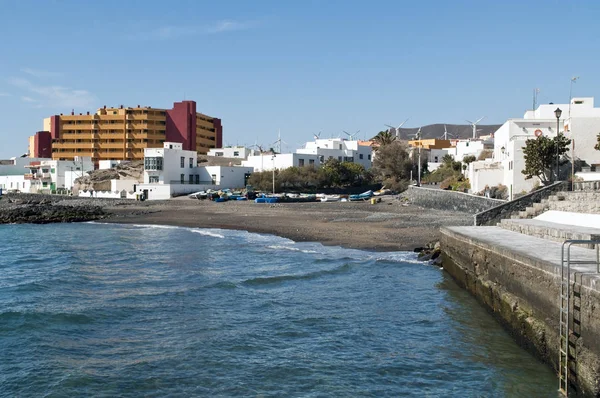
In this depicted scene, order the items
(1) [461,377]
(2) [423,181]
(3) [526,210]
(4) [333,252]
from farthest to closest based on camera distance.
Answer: (2) [423,181] → (4) [333,252] → (3) [526,210] → (1) [461,377]

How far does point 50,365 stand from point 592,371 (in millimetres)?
11585

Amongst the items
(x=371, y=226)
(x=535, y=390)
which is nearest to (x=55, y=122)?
(x=371, y=226)

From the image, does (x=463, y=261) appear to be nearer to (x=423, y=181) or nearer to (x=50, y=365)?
(x=50, y=365)

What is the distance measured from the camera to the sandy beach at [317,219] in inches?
1393

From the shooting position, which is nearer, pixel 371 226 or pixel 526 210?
pixel 526 210

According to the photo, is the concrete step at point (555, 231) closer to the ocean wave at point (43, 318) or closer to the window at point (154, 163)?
the ocean wave at point (43, 318)

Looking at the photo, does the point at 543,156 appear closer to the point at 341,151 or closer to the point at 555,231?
the point at 555,231

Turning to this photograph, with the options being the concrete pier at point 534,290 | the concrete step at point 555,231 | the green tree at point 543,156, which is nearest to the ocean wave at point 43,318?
the concrete pier at point 534,290

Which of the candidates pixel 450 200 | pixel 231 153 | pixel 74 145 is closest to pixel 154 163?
pixel 231 153

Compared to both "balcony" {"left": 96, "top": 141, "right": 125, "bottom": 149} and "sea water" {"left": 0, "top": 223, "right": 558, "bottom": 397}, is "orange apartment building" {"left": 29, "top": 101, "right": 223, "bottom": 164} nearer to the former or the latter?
"balcony" {"left": 96, "top": 141, "right": 125, "bottom": 149}

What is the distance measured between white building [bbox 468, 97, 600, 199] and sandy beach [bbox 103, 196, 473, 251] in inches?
185

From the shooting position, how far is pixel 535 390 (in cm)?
1114

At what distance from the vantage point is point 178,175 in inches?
3642

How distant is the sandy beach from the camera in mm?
35375
